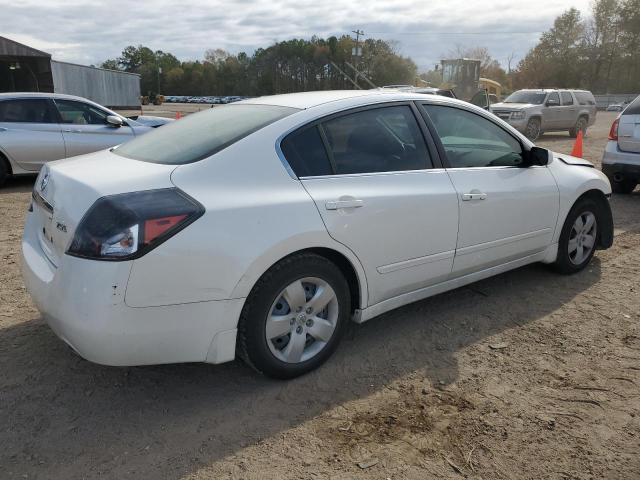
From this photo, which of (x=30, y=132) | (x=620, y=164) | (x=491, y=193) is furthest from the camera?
(x=30, y=132)

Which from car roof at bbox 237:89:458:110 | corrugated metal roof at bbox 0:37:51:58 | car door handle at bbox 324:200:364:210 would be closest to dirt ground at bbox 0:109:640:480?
car door handle at bbox 324:200:364:210

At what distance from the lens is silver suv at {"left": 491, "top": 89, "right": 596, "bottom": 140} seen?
17.2 m

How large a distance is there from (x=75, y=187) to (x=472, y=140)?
268 centimetres

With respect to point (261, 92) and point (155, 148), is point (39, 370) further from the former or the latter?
point (261, 92)

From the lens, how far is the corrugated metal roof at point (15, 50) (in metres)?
25.8

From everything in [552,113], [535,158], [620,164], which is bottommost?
[620,164]

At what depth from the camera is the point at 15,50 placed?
26.0 metres

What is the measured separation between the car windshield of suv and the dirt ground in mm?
15750

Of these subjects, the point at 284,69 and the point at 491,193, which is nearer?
the point at 491,193

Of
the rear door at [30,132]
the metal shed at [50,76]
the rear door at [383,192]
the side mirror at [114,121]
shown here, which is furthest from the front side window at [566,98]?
the metal shed at [50,76]

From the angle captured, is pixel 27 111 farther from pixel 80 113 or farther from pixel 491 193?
pixel 491 193

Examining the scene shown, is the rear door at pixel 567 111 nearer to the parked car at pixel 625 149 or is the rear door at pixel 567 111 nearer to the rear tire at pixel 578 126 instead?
the rear tire at pixel 578 126

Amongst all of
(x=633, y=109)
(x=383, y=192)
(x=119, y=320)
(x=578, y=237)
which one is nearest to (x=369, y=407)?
(x=383, y=192)

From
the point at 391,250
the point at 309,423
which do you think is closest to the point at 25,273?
the point at 309,423
